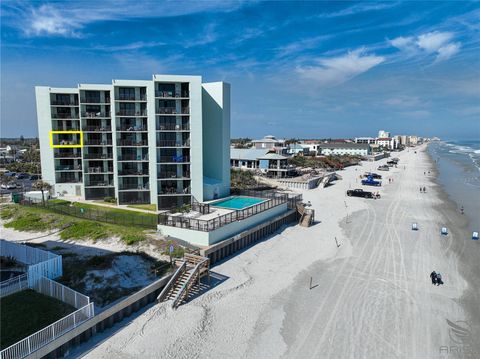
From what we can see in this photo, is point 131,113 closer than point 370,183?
Yes

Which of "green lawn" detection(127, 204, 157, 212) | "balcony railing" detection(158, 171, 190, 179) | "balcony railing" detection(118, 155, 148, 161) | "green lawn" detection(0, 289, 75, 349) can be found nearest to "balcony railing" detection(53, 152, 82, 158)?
"balcony railing" detection(118, 155, 148, 161)

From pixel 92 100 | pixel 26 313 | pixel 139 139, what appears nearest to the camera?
pixel 26 313

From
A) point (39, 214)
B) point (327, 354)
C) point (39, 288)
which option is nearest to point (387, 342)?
point (327, 354)

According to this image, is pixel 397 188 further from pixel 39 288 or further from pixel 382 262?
pixel 39 288

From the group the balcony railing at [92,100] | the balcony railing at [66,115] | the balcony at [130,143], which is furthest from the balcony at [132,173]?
the balcony railing at [66,115]

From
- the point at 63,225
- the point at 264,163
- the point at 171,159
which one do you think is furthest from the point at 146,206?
the point at 264,163

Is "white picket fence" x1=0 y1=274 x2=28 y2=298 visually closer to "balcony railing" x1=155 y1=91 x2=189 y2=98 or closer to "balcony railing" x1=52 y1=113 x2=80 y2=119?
"balcony railing" x1=155 y1=91 x2=189 y2=98

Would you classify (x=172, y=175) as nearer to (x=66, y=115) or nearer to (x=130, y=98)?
(x=130, y=98)
